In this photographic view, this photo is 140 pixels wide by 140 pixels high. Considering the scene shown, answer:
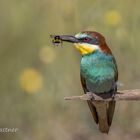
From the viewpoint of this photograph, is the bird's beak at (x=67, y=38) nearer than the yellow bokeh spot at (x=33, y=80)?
Yes

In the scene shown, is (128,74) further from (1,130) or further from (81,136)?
(1,130)

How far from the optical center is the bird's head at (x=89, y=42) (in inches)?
119

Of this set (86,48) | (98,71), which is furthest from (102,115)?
(86,48)

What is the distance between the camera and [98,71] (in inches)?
120

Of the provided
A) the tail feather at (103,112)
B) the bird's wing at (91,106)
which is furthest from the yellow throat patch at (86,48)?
the tail feather at (103,112)

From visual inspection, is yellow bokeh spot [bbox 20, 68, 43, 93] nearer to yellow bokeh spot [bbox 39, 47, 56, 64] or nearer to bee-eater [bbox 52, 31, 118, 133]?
yellow bokeh spot [bbox 39, 47, 56, 64]

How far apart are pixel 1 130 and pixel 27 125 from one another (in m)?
0.12

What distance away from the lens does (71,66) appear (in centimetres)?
321

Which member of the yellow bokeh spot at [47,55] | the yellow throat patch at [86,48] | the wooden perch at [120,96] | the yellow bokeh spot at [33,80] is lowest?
the wooden perch at [120,96]

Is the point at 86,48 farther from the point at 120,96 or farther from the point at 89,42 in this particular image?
the point at 120,96

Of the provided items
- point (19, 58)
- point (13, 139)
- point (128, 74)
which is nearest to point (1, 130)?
point (13, 139)

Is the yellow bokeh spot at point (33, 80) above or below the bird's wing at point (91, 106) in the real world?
above

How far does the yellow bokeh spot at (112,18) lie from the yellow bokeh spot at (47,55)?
0.95ft

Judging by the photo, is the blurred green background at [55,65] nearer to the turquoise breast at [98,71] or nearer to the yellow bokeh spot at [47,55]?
the yellow bokeh spot at [47,55]
